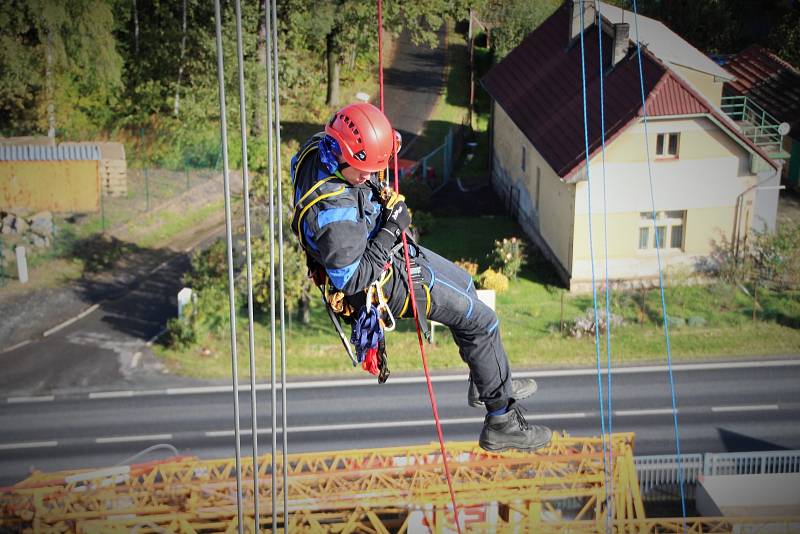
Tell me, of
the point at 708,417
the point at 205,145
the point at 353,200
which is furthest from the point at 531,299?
the point at 353,200

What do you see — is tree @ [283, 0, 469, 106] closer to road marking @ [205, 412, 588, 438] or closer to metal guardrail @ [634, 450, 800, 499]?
road marking @ [205, 412, 588, 438]

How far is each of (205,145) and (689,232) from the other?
20.2 metres

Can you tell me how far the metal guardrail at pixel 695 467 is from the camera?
23.1m

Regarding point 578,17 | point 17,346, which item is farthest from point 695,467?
point 578,17

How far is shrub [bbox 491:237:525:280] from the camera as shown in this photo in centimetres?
3350

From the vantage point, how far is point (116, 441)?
26547mm

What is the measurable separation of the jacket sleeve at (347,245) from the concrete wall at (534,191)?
24.1m

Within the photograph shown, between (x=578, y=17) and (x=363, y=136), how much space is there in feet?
101

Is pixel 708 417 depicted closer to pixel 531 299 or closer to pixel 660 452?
pixel 660 452

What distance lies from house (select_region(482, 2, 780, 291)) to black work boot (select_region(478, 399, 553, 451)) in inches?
802

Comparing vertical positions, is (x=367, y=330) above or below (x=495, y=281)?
Result: above

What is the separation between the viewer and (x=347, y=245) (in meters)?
8.81

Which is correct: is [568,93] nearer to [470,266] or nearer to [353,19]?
[470,266]

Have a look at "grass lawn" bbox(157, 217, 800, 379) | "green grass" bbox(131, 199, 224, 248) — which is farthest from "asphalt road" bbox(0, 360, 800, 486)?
"green grass" bbox(131, 199, 224, 248)
